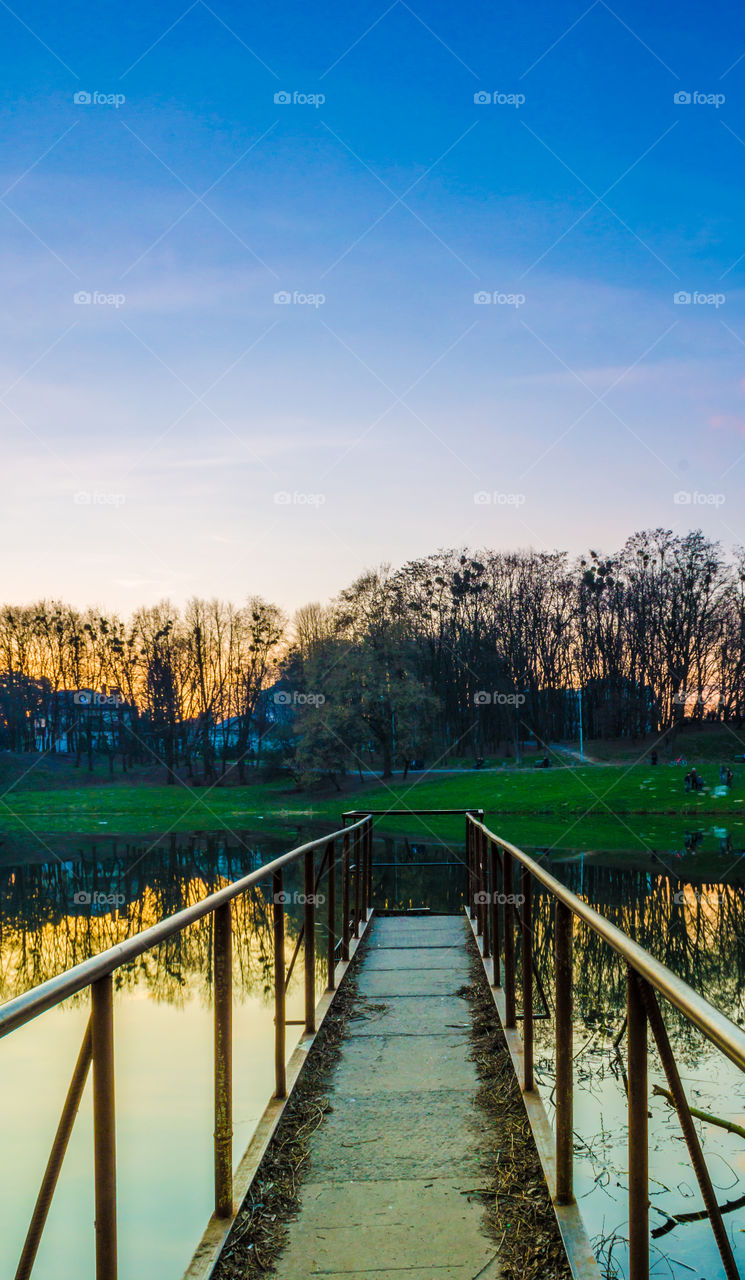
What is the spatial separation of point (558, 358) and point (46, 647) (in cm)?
4866

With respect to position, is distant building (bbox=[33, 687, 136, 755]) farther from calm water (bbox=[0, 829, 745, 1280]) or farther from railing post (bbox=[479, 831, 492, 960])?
railing post (bbox=[479, 831, 492, 960])

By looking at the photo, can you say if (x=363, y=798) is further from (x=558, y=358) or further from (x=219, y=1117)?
(x=219, y=1117)

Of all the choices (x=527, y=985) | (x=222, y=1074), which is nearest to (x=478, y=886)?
(x=527, y=985)

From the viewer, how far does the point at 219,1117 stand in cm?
304

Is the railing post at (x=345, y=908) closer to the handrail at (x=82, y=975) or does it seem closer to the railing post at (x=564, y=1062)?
the railing post at (x=564, y=1062)

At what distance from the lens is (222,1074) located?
309cm

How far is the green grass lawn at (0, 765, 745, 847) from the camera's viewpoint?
32.2 meters

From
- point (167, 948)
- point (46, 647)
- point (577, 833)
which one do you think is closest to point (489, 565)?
point (46, 647)

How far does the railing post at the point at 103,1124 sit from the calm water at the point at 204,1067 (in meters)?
1.92

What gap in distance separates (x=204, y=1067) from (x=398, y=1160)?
5261 millimetres

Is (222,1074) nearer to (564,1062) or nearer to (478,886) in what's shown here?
Answer: (564,1062)
